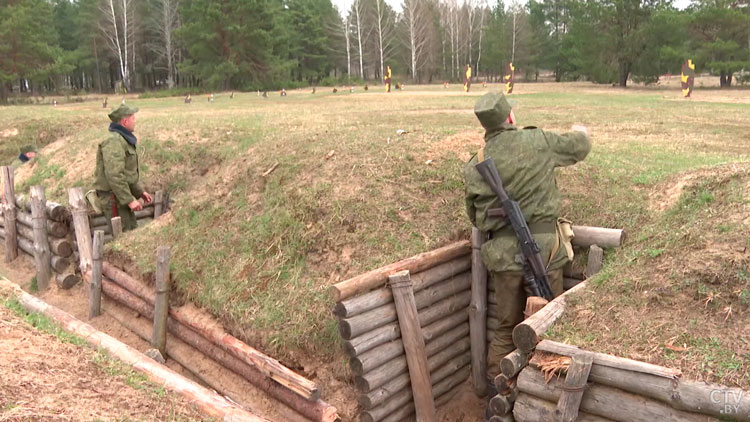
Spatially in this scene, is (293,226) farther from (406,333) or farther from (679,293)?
(679,293)

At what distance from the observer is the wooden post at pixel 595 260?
19.6 ft

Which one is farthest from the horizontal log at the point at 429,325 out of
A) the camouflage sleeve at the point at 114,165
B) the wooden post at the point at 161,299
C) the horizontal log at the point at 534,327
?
the camouflage sleeve at the point at 114,165

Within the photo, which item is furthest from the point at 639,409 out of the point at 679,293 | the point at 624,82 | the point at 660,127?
the point at 624,82

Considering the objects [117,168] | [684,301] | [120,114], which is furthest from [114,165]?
[684,301]

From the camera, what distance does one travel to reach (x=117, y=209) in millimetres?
9883

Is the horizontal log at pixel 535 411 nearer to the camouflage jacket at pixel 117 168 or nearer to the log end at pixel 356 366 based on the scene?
the log end at pixel 356 366

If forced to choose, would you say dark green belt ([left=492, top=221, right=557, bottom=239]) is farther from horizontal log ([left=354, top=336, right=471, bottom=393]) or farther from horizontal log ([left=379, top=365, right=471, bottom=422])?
horizontal log ([left=379, top=365, right=471, bottom=422])

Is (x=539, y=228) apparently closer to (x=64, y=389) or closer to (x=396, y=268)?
(x=396, y=268)

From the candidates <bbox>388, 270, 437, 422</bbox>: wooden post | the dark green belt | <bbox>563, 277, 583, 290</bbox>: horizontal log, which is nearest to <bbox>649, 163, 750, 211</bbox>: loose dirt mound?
<bbox>563, 277, 583, 290</bbox>: horizontal log

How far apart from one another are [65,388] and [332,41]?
2785 inches

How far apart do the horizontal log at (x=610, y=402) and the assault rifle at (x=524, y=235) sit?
1.21 m

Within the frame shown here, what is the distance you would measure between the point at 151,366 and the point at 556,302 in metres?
3.62

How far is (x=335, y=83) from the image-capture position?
60.2m

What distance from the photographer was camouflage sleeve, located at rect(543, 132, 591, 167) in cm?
581
